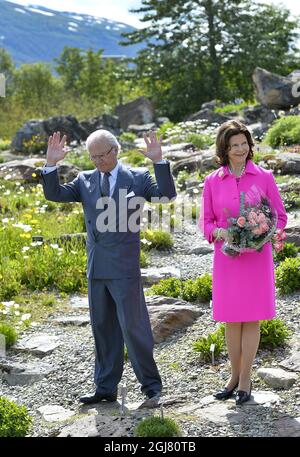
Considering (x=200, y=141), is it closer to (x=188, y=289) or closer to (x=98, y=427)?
(x=188, y=289)

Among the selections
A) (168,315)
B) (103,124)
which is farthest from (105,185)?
(103,124)

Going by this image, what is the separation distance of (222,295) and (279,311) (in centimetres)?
206

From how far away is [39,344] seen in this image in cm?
759

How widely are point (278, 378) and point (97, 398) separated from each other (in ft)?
4.10

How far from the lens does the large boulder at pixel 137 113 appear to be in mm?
27227

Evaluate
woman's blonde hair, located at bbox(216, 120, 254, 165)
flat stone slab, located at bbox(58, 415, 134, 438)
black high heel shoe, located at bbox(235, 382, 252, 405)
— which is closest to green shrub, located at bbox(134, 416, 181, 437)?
flat stone slab, located at bbox(58, 415, 134, 438)

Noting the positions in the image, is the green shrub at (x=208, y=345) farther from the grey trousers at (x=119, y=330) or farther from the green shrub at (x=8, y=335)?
the green shrub at (x=8, y=335)

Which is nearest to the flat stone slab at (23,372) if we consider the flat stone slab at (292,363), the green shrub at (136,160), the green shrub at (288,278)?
the flat stone slab at (292,363)

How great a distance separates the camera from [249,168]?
5.45 meters

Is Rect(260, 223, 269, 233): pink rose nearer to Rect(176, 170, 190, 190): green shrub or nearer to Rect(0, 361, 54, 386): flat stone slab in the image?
Rect(0, 361, 54, 386): flat stone slab

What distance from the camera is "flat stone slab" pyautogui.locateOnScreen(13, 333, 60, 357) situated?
7438 millimetres

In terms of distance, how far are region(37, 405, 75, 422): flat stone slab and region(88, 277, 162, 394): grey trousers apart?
1.05 ft

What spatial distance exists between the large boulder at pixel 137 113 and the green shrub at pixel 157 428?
22.5 metres

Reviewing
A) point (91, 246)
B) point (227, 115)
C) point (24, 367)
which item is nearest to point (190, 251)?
point (24, 367)
